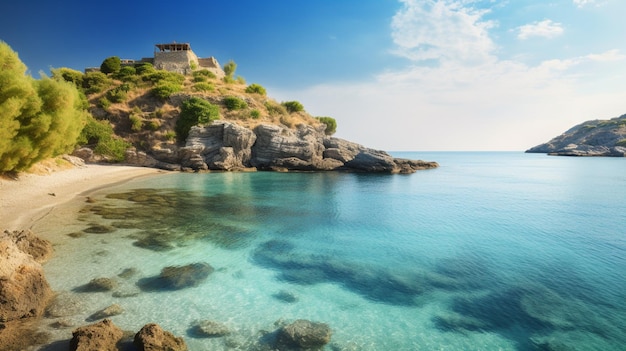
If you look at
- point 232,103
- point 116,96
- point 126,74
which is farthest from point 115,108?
point 232,103

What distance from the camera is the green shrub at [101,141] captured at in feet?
148

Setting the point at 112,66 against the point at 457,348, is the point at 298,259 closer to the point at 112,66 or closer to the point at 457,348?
the point at 457,348

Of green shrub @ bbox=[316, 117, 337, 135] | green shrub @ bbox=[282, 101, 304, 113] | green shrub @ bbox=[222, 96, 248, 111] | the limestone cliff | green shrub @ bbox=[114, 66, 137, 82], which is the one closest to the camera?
the limestone cliff

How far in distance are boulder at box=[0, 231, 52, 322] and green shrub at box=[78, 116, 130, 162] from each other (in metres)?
42.7

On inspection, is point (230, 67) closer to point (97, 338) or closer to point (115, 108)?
point (115, 108)

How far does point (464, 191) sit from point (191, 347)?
3619cm

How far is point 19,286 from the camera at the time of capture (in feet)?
26.4

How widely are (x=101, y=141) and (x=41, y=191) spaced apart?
26138 mm

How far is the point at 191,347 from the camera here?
283 inches

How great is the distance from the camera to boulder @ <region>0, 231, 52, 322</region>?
7.59m

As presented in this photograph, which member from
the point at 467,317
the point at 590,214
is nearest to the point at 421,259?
the point at 467,317

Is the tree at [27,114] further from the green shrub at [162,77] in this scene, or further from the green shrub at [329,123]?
the green shrub at [329,123]

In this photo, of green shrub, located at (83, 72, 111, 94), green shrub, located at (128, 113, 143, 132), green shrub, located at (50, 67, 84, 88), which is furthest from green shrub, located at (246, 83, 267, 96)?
green shrub, located at (50, 67, 84, 88)

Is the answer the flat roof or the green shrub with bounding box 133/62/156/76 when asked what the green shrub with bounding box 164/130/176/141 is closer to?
the green shrub with bounding box 133/62/156/76
